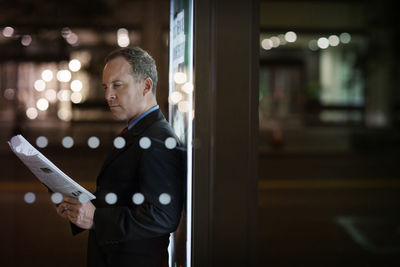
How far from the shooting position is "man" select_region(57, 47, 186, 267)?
171 cm

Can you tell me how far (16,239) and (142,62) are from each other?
413cm

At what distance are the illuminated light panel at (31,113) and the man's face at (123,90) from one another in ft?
35.3

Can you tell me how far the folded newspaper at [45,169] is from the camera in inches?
62.9

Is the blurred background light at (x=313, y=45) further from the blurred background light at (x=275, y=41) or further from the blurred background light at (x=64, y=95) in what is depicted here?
the blurred background light at (x=64, y=95)

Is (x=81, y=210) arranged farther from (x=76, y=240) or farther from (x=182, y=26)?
(x=76, y=240)

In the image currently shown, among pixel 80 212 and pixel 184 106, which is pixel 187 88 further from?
pixel 80 212

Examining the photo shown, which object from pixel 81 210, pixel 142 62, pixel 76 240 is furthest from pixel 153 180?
pixel 76 240

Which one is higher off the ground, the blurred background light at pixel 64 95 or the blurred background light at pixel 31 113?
the blurred background light at pixel 64 95

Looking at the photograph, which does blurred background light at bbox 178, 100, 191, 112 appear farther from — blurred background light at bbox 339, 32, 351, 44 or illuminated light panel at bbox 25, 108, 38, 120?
blurred background light at bbox 339, 32, 351, 44

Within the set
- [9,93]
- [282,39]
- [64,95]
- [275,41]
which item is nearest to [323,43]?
[282,39]

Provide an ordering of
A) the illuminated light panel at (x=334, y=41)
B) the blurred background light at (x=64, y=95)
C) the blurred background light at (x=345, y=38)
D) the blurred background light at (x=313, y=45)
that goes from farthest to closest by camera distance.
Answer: the blurred background light at (x=313, y=45) < the illuminated light panel at (x=334, y=41) < the blurred background light at (x=345, y=38) < the blurred background light at (x=64, y=95)

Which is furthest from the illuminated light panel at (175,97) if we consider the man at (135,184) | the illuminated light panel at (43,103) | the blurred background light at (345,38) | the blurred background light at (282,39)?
the blurred background light at (282,39)

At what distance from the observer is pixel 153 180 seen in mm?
1686

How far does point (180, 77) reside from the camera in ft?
6.28
